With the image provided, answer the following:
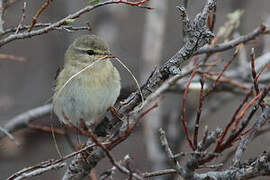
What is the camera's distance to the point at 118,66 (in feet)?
24.3

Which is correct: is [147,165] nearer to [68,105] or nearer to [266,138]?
[266,138]

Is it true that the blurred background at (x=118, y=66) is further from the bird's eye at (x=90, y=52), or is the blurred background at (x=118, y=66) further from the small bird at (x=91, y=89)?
the bird's eye at (x=90, y=52)

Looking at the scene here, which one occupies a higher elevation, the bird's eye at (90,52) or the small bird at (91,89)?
the bird's eye at (90,52)

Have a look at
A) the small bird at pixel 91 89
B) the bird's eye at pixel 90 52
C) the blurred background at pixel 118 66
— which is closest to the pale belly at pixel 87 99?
the small bird at pixel 91 89

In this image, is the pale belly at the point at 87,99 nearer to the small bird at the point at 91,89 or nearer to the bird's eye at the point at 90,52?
the small bird at the point at 91,89

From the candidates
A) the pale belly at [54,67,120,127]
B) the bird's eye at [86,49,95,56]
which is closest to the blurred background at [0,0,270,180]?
the pale belly at [54,67,120,127]

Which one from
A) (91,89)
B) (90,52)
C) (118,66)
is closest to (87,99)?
(91,89)

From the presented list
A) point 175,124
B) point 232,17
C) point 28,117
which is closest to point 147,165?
point 175,124

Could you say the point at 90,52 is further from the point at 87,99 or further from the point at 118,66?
the point at 118,66

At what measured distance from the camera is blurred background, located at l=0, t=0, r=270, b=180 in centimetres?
638

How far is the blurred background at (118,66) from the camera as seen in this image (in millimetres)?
6379

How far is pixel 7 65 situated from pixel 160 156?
469 cm

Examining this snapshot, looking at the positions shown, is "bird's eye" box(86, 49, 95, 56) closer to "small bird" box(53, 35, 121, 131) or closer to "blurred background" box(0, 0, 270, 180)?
"small bird" box(53, 35, 121, 131)

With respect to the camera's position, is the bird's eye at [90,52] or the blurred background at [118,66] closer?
the bird's eye at [90,52]
